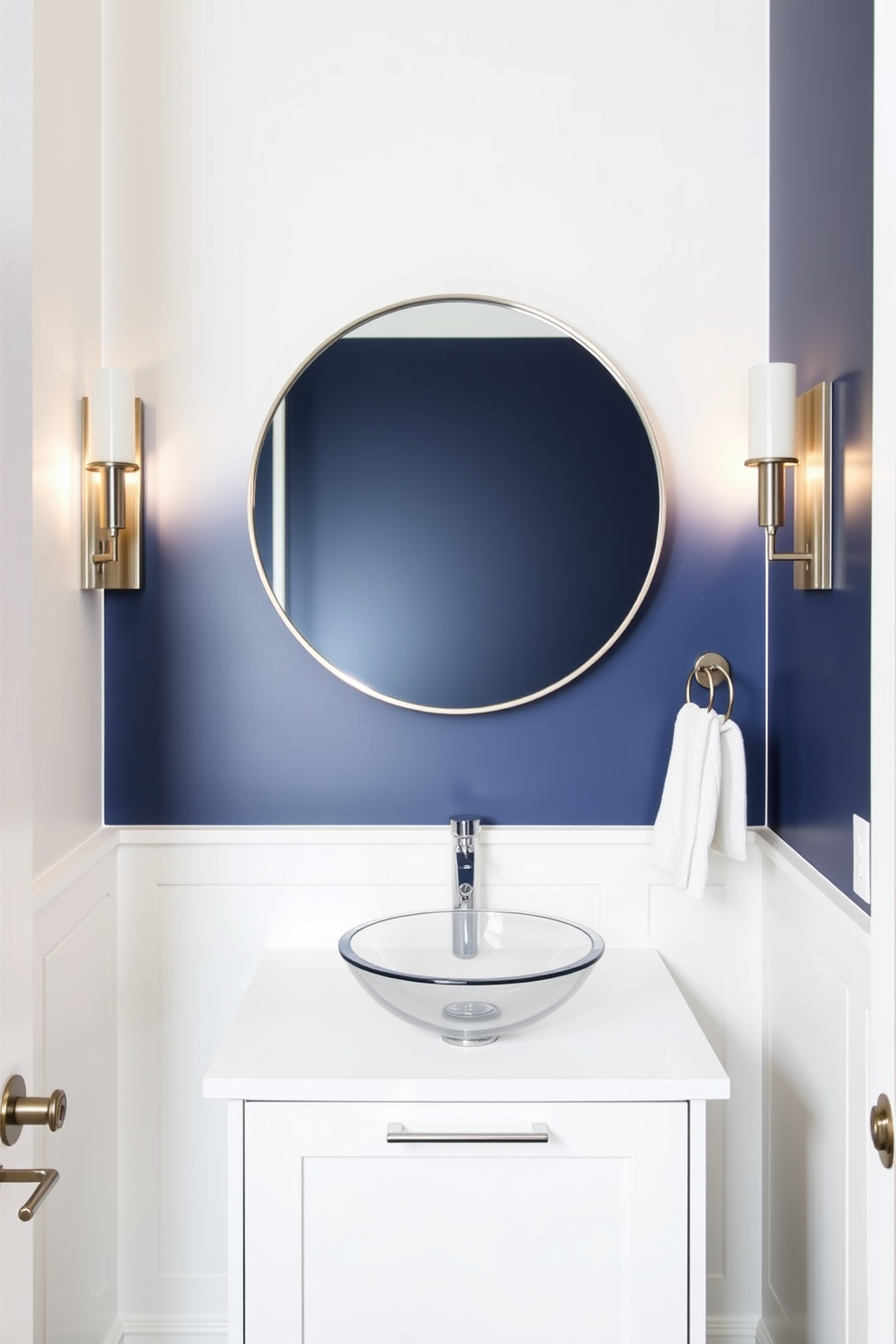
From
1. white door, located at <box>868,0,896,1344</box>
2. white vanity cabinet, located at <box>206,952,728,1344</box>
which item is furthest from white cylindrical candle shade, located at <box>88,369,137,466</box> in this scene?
white door, located at <box>868,0,896,1344</box>

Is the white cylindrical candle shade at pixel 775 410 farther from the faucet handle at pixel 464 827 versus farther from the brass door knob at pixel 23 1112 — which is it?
the brass door knob at pixel 23 1112

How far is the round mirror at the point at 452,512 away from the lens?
74.7 inches

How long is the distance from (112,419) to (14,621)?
3.05 feet

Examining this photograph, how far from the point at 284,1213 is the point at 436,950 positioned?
0.49 meters

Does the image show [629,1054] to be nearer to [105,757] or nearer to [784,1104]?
[784,1104]

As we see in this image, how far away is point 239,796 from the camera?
1953 mm

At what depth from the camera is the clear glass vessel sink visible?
149cm

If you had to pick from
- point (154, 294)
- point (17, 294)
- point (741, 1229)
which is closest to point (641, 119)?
point (154, 294)

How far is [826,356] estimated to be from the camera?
1604 mm

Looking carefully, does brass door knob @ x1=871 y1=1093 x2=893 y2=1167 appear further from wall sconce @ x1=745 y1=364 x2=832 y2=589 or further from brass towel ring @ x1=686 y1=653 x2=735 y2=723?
brass towel ring @ x1=686 y1=653 x2=735 y2=723

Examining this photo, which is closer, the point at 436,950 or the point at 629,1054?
the point at 629,1054

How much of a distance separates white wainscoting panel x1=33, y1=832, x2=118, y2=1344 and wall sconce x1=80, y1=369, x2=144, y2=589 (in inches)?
18.6

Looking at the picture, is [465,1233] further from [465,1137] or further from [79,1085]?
[79,1085]

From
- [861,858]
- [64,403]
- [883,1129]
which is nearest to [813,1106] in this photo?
[861,858]
